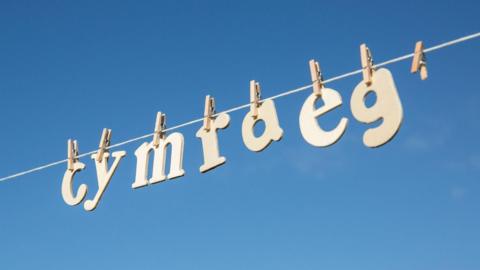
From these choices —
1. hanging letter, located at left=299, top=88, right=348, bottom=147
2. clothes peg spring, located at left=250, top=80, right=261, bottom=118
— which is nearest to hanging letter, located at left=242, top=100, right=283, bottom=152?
clothes peg spring, located at left=250, top=80, right=261, bottom=118

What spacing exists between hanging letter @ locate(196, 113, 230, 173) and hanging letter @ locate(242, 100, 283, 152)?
0.72ft

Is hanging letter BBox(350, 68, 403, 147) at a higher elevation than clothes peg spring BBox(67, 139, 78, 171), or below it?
below

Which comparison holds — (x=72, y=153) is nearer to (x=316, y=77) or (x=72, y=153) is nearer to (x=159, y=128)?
(x=159, y=128)

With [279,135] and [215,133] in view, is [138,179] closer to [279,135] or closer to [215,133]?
[215,133]

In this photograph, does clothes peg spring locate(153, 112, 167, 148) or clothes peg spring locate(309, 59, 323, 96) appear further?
clothes peg spring locate(153, 112, 167, 148)

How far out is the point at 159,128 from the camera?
569 centimetres

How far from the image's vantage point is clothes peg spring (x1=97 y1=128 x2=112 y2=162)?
19.8 feet

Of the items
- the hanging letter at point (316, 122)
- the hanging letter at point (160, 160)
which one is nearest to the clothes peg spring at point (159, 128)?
the hanging letter at point (160, 160)

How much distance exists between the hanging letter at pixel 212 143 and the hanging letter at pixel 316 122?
69cm

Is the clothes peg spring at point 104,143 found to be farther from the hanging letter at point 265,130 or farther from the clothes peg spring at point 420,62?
the clothes peg spring at point 420,62

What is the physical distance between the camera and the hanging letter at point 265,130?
16.5 ft

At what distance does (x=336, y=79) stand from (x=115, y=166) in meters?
2.24

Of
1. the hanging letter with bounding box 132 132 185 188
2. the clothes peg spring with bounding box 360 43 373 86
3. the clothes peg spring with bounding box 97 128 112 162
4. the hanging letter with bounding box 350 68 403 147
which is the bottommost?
the hanging letter with bounding box 350 68 403 147

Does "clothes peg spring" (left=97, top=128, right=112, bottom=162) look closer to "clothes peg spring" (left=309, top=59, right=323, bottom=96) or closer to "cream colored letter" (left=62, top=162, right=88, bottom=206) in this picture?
"cream colored letter" (left=62, top=162, right=88, bottom=206)
